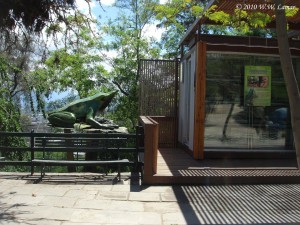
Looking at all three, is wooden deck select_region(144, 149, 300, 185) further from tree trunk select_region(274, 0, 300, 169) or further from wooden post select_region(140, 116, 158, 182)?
tree trunk select_region(274, 0, 300, 169)

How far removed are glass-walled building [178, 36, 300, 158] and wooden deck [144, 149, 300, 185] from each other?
56cm

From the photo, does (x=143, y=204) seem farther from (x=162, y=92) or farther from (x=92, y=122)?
(x=162, y=92)

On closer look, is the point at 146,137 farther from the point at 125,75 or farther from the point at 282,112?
the point at 125,75

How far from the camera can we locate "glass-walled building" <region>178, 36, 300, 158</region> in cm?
1116

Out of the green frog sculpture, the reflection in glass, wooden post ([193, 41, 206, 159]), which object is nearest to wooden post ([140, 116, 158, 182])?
wooden post ([193, 41, 206, 159])

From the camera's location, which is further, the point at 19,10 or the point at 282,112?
the point at 282,112

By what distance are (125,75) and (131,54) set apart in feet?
4.17

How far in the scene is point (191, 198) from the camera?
782cm

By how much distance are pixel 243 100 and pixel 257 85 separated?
53 cm

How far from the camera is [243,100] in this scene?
11.3 m

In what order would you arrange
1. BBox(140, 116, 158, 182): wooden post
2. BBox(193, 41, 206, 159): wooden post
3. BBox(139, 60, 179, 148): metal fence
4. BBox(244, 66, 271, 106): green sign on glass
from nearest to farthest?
1. BBox(140, 116, 158, 182): wooden post
2. BBox(193, 41, 206, 159): wooden post
3. BBox(244, 66, 271, 106): green sign on glass
4. BBox(139, 60, 179, 148): metal fence

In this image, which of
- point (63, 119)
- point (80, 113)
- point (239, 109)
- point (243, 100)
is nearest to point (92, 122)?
point (80, 113)

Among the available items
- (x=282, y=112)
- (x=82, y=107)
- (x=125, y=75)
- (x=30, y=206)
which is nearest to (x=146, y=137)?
(x=30, y=206)

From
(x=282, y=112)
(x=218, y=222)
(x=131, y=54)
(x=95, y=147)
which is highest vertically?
(x=131, y=54)
